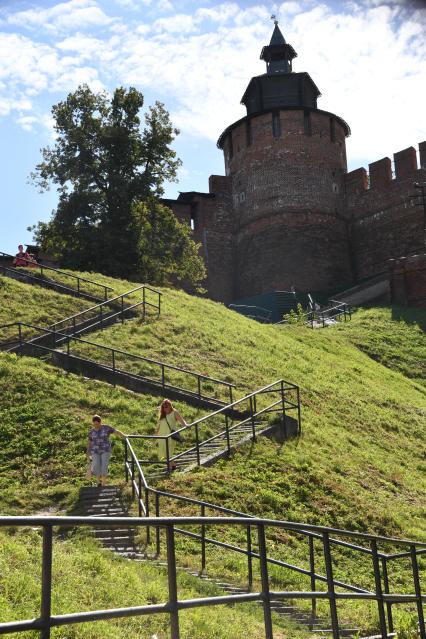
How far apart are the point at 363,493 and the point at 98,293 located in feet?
47.6

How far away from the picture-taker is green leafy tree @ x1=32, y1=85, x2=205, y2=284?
38.4 metres

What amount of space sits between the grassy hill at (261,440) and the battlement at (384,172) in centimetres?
2248

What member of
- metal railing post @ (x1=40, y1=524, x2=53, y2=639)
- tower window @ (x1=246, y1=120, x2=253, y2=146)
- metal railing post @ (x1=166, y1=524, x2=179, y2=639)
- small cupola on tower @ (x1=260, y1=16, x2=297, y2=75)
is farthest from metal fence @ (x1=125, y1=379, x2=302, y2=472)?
small cupola on tower @ (x1=260, y1=16, x2=297, y2=75)

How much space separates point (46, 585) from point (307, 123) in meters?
50.2

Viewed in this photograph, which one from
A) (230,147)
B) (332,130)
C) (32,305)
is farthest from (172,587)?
(230,147)

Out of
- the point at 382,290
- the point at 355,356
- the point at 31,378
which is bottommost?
the point at 31,378

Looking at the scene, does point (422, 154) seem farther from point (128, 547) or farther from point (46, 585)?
point (46, 585)

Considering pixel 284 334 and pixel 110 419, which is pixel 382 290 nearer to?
pixel 284 334

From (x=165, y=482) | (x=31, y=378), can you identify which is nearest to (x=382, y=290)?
(x=31, y=378)

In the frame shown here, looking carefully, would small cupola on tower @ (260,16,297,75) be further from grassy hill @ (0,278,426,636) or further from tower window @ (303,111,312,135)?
grassy hill @ (0,278,426,636)

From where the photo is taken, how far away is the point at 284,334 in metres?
29.9

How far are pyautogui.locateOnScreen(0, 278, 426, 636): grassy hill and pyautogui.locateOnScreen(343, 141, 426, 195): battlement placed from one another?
2248 cm

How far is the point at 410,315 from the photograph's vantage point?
125 ft

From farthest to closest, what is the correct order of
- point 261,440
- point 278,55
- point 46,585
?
1. point 278,55
2. point 261,440
3. point 46,585
